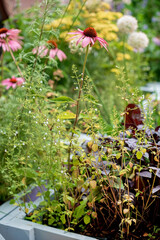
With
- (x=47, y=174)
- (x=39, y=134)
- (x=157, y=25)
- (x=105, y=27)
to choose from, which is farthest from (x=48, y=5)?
(x=157, y=25)

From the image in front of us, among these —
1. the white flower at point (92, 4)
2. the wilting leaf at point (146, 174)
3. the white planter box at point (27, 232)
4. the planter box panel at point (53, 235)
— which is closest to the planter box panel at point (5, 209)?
the white planter box at point (27, 232)

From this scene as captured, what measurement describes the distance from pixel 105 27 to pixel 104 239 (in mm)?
2246

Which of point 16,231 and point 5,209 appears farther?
point 5,209

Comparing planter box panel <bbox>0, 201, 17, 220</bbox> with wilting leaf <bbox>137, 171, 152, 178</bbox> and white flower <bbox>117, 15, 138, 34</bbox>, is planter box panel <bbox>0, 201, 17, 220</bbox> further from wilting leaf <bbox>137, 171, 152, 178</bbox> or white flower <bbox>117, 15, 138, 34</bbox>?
white flower <bbox>117, 15, 138, 34</bbox>

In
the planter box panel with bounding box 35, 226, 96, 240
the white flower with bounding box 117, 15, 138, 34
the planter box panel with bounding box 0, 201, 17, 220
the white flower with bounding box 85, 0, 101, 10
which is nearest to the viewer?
the planter box panel with bounding box 35, 226, 96, 240

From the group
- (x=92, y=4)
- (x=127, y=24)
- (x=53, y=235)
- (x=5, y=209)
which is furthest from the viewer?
(x=92, y=4)

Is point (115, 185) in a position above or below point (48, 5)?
below

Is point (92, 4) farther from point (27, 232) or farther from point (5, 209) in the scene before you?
point (27, 232)

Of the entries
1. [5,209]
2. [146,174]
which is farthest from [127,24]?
[5,209]

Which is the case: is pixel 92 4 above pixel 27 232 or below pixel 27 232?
above

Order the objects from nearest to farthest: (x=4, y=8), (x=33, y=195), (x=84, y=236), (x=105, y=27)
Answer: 1. (x=84, y=236)
2. (x=33, y=195)
3. (x=105, y=27)
4. (x=4, y=8)

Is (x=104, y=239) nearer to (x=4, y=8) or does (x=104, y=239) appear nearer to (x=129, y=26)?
(x=129, y=26)

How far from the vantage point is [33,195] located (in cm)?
153

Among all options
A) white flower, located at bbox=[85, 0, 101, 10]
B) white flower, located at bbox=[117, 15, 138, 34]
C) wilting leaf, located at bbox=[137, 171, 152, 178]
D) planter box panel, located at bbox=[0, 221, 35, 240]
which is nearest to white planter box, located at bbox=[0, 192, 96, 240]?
planter box panel, located at bbox=[0, 221, 35, 240]
